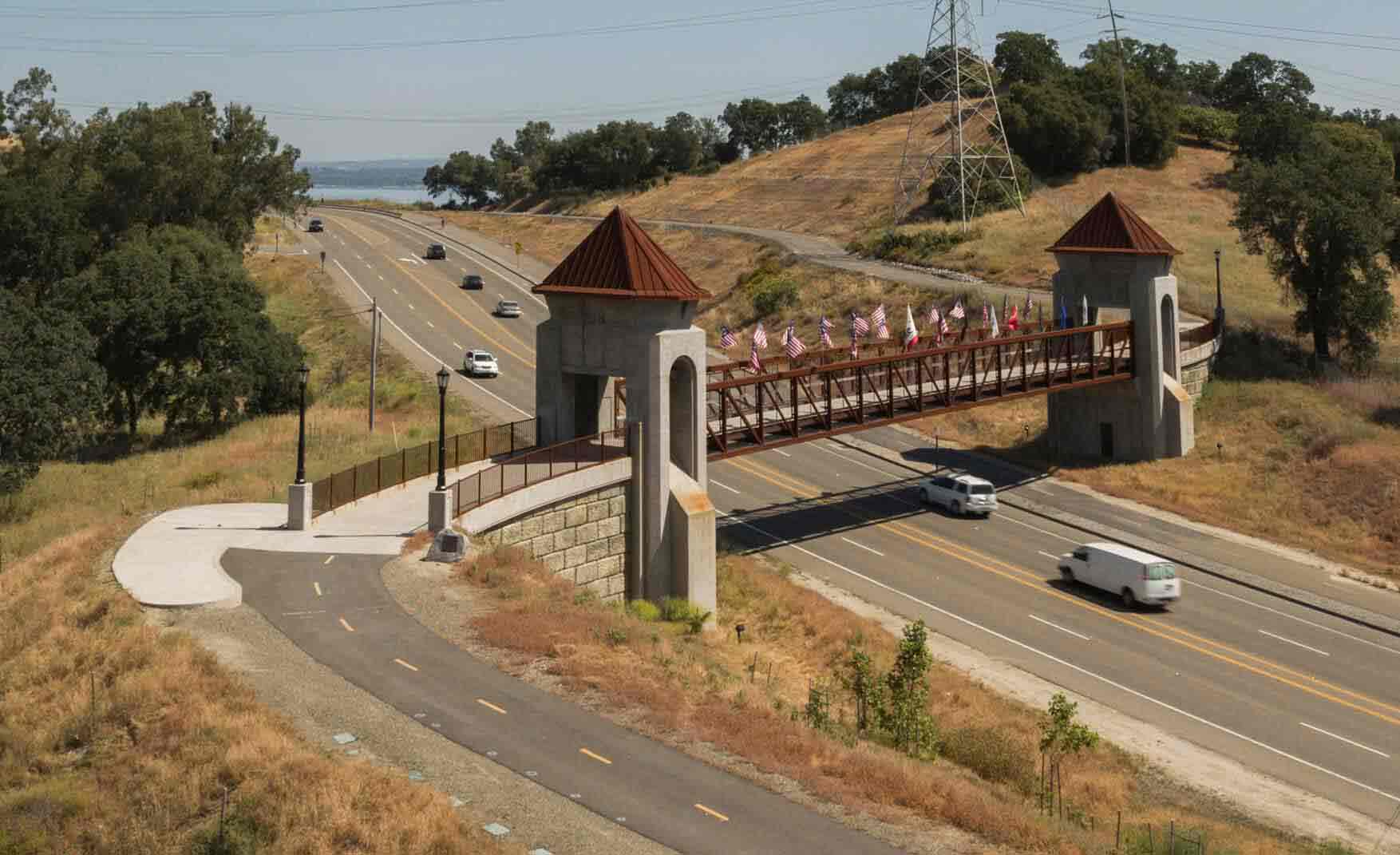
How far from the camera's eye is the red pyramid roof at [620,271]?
36344 millimetres

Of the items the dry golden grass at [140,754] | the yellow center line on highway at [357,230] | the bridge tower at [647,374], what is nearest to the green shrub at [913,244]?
the yellow center line on highway at [357,230]

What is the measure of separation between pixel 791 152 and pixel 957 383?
10128 centimetres

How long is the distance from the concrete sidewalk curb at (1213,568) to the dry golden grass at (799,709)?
48.2 ft

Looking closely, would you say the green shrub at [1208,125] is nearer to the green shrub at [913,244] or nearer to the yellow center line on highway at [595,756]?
the green shrub at [913,244]

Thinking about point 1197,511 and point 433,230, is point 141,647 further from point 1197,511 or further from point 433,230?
point 433,230

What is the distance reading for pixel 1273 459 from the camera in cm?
5625

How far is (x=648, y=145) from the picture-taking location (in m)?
150

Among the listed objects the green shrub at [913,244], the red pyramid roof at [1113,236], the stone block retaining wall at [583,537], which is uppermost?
the green shrub at [913,244]

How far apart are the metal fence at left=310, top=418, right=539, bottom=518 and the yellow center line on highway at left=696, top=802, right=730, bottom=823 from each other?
1875cm

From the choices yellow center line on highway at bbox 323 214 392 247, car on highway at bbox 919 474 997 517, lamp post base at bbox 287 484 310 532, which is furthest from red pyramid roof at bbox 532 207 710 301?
yellow center line on highway at bbox 323 214 392 247

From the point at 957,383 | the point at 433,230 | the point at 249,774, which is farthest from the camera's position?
the point at 433,230

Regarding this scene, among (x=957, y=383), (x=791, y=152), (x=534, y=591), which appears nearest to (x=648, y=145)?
(x=791, y=152)

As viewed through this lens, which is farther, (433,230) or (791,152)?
(791,152)

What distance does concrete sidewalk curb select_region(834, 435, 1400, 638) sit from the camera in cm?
4212
